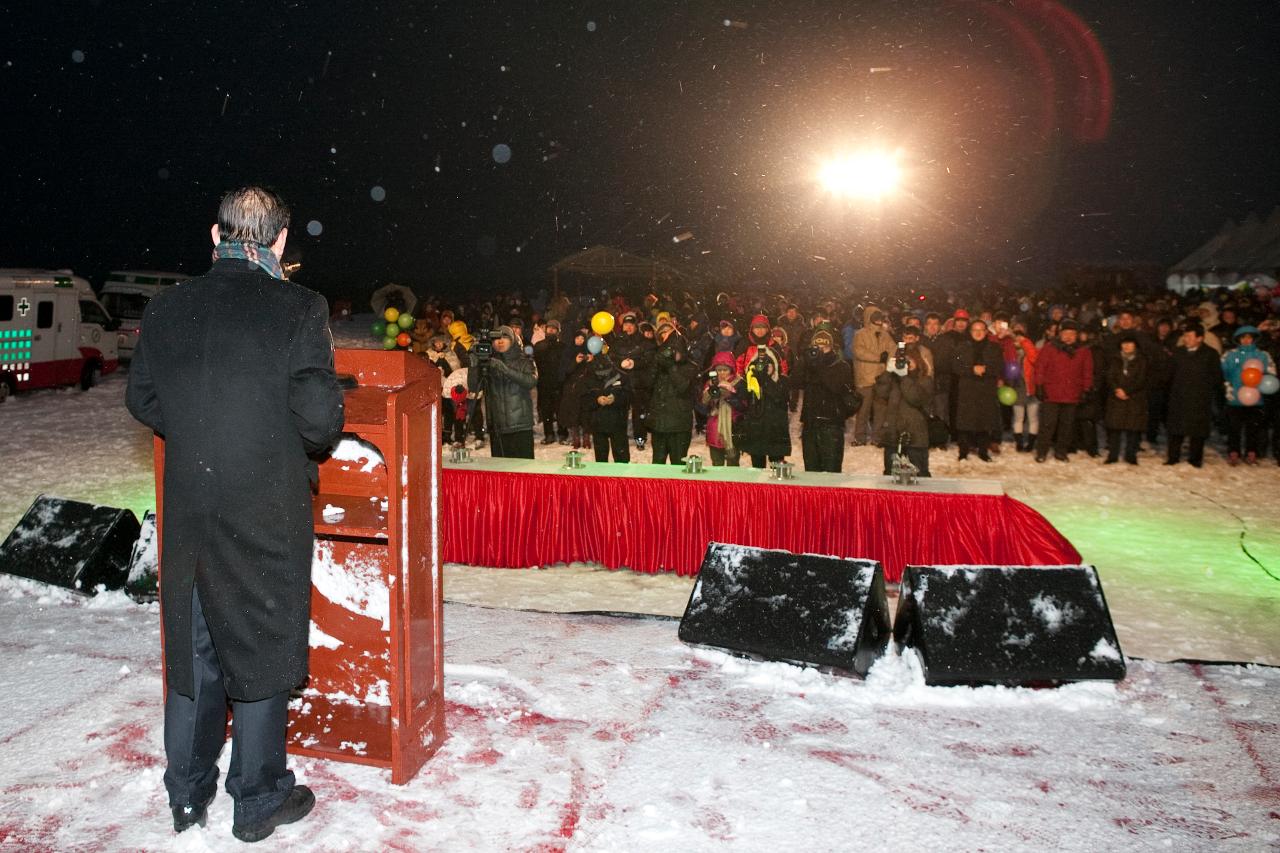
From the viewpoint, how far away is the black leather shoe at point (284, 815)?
2.91 metres

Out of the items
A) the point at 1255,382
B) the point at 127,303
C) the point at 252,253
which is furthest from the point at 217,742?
the point at 127,303

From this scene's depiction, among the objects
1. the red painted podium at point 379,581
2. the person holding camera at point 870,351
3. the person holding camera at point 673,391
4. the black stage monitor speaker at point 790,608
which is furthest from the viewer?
the person holding camera at point 870,351

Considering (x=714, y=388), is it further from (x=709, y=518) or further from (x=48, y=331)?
(x=48, y=331)

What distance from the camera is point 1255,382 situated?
10.5 metres

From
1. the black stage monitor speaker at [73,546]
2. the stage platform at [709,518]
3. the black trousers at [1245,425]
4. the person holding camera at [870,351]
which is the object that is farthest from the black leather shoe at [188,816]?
the black trousers at [1245,425]

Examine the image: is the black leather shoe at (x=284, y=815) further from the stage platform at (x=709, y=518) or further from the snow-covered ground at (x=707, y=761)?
the stage platform at (x=709, y=518)

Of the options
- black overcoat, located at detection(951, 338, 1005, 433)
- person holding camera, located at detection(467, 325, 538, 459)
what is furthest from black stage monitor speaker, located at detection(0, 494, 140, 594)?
black overcoat, located at detection(951, 338, 1005, 433)

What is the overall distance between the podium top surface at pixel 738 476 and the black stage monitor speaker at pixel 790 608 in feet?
5.42

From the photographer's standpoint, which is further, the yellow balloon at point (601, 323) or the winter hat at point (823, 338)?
the yellow balloon at point (601, 323)

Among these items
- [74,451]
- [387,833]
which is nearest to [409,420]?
[387,833]

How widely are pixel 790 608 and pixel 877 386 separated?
489cm

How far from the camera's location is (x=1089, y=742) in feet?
12.2

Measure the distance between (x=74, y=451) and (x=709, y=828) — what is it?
1094 centimetres

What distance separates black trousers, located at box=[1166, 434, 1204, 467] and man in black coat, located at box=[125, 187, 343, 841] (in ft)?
35.4
